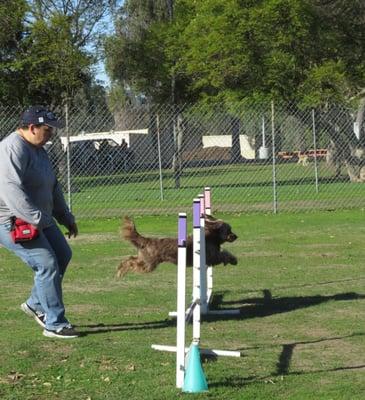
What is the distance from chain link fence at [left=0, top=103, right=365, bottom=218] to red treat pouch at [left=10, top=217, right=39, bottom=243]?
401 inches

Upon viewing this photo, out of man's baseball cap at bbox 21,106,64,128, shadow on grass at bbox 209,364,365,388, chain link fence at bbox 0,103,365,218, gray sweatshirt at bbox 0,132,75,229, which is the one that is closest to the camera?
shadow on grass at bbox 209,364,365,388

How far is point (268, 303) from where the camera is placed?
827 centimetres

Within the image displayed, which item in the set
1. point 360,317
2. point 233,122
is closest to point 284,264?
point 360,317

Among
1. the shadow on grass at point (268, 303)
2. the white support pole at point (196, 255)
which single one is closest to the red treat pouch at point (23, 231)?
the white support pole at point (196, 255)

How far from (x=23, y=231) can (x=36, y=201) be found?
13.0 inches

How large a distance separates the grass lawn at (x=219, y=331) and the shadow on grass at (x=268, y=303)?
1cm

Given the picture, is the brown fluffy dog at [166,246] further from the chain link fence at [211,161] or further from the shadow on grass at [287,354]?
the chain link fence at [211,161]

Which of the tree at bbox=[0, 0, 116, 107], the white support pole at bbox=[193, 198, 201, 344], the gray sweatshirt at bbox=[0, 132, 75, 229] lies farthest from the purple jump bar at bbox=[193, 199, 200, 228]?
the tree at bbox=[0, 0, 116, 107]

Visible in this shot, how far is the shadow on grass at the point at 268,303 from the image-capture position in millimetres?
7797

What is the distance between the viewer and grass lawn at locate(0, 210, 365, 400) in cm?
538

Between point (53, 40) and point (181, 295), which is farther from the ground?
point (53, 40)

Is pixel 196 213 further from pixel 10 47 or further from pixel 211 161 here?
pixel 10 47

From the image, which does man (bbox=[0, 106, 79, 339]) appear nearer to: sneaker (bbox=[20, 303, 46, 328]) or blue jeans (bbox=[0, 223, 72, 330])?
blue jeans (bbox=[0, 223, 72, 330])

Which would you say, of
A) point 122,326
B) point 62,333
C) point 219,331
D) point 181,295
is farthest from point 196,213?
point 122,326
